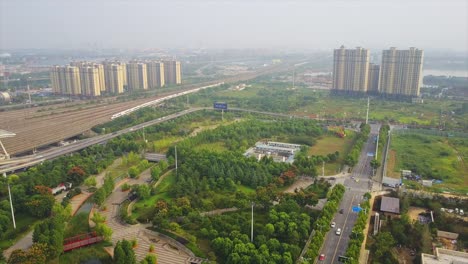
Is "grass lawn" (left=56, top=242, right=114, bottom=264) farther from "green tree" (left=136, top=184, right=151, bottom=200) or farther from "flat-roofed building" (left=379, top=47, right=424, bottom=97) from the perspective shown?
"flat-roofed building" (left=379, top=47, right=424, bottom=97)

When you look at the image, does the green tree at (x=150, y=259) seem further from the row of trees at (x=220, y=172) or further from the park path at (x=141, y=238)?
the row of trees at (x=220, y=172)

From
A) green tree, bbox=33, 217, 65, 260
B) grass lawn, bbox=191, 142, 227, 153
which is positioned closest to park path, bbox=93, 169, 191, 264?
green tree, bbox=33, 217, 65, 260

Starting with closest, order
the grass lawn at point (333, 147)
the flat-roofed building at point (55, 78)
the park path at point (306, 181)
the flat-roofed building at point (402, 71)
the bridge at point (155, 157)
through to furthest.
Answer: the park path at point (306, 181) < the grass lawn at point (333, 147) < the bridge at point (155, 157) < the flat-roofed building at point (402, 71) < the flat-roofed building at point (55, 78)

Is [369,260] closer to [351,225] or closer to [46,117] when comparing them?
[351,225]

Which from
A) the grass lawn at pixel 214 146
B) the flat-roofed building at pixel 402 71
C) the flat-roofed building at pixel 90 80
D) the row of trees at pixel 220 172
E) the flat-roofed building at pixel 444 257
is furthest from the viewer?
the flat-roofed building at pixel 90 80

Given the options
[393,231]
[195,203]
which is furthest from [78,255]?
[393,231]

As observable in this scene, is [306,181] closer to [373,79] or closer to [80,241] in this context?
[80,241]

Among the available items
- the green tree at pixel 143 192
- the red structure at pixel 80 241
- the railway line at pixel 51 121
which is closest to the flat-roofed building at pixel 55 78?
the railway line at pixel 51 121
